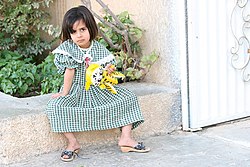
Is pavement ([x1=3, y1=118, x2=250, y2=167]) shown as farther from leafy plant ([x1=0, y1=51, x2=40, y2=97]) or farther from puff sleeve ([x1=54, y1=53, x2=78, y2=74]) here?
leafy plant ([x1=0, y1=51, x2=40, y2=97])

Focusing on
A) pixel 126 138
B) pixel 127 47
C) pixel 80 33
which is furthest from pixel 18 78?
pixel 126 138

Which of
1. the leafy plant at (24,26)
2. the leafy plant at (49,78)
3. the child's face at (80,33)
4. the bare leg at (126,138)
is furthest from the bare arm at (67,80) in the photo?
the leafy plant at (24,26)

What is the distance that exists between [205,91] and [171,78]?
0.95 ft

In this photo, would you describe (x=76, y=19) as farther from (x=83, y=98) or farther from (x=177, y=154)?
(x=177, y=154)

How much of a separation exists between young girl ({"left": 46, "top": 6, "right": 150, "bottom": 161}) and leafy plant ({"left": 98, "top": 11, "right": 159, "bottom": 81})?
581 millimetres

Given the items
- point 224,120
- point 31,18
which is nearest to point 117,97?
point 224,120

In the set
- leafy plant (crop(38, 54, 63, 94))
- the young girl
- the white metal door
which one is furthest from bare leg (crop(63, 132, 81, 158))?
the white metal door

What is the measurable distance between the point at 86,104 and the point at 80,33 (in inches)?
18.9

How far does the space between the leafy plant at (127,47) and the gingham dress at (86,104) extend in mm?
580

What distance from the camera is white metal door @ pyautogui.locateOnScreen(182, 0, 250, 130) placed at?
12.9 ft

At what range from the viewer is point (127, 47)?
13.8 ft

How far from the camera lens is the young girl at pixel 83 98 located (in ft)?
11.1

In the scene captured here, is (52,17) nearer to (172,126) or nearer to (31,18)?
(31,18)

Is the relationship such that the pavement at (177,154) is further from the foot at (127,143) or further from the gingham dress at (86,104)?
the gingham dress at (86,104)
